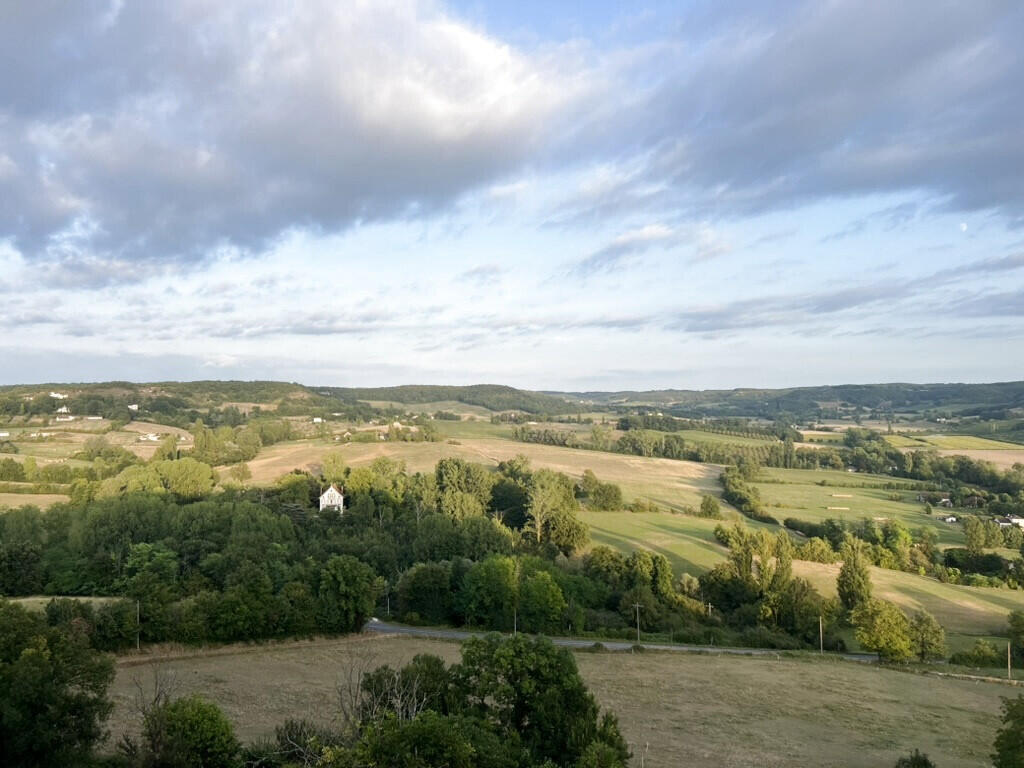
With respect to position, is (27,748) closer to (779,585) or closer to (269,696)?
(269,696)

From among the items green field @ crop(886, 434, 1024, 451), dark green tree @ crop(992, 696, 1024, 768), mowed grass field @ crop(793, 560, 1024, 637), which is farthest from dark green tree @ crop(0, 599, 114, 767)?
green field @ crop(886, 434, 1024, 451)

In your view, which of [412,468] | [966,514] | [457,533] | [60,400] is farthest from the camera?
[60,400]

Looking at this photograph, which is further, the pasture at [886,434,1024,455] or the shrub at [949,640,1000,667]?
the pasture at [886,434,1024,455]

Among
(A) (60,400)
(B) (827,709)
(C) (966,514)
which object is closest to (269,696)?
(B) (827,709)

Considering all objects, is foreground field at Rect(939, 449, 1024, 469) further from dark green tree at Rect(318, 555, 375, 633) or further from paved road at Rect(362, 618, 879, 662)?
dark green tree at Rect(318, 555, 375, 633)

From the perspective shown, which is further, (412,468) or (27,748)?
(412,468)

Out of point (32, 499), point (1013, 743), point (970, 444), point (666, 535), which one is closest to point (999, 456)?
point (970, 444)

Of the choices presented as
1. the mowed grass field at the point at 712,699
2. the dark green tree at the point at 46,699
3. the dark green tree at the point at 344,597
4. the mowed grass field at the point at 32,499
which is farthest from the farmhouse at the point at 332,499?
the dark green tree at the point at 46,699

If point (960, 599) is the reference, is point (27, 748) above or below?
above
